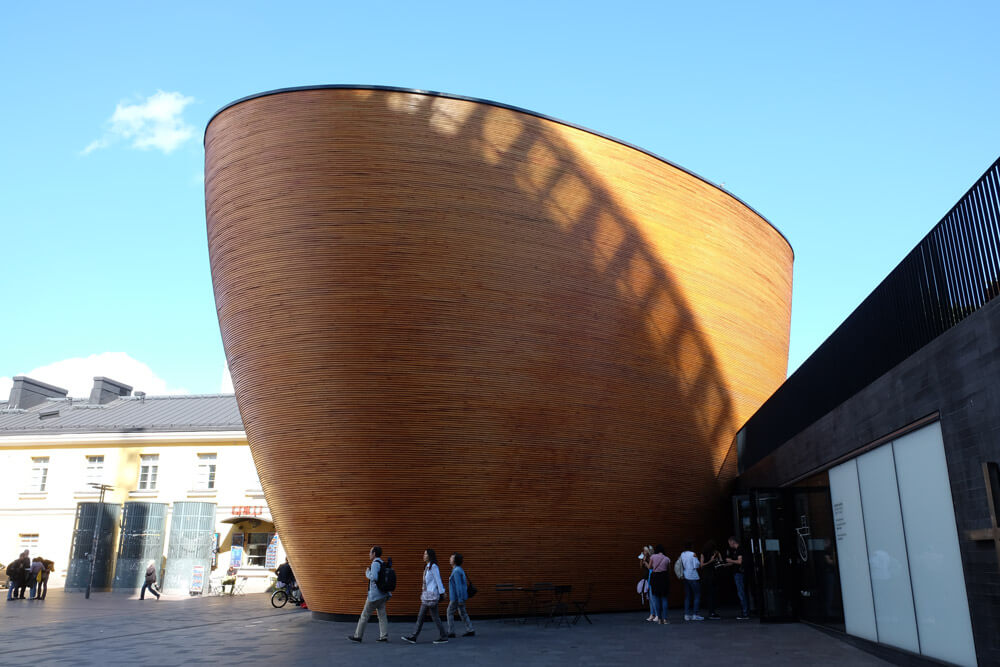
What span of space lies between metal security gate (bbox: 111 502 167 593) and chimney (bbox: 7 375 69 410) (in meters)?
15.8

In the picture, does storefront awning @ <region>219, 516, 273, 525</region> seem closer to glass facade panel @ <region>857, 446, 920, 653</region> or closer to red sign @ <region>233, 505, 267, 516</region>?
red sign @ <region>233, 505, 267, 516</region>

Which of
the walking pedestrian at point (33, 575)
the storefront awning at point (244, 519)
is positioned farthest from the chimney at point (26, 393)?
the storefront awning at point (244, 519)

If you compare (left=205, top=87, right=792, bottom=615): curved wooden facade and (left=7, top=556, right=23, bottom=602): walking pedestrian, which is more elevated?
(left=205, top=87, right=792, bottom=615): curved wooden facade

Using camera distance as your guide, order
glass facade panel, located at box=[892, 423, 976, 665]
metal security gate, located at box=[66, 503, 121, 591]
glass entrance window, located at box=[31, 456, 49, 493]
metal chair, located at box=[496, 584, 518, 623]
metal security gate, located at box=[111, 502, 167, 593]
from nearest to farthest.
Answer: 1. glass facade panel, located at box=[892, 423, 976, 665]
2. metal chair, located at box=[496, 584, 518, 623]
3. metal security gate, located at box=[111, 502, 167, 593]
4. metal security gate, located at box=[66, 503, 121, 591]
5. glass entrance window, located at box=[31, 456, 49, 493]

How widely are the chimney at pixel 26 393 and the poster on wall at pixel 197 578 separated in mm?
19040

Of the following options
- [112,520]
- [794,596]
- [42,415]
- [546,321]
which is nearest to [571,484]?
[546,321]

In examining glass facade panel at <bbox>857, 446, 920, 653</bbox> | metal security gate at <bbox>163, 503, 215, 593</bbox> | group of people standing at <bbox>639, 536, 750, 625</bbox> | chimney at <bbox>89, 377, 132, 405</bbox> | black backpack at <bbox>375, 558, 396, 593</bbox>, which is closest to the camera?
glass facade panel at <bbox>857, 446, 920, 653</bbox>

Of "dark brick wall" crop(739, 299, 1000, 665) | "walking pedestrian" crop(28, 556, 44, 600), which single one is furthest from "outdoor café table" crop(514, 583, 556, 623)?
"walking pedestrian" crop(28, 556, 44, 600)

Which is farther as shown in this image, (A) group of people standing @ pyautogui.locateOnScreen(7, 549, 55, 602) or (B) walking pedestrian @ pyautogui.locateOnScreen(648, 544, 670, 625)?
(A) group of people standing @ pyautogui.locateOnScreen(7, 549, 55, 602)

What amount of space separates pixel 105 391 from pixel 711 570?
33388mm

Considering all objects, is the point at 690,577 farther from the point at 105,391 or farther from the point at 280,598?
the point at 105,391

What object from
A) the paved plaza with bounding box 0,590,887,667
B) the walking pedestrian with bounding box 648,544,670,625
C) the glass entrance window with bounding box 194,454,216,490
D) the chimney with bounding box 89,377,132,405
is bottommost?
the paved plaza with bounding box 0,590,887,667

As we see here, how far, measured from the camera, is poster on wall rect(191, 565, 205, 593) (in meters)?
25.9

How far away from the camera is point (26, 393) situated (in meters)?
39.0
